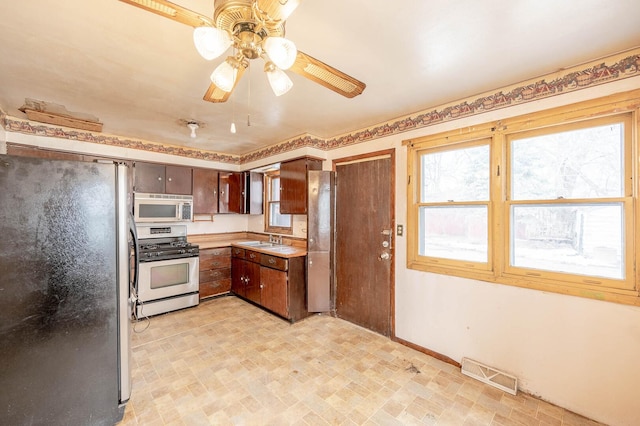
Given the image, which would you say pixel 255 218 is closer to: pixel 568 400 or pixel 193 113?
pixel 193 113

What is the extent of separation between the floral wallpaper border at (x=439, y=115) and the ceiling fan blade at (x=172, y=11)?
2.19 metres

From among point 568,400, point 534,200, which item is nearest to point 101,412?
point 568,400

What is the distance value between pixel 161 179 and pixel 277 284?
7.65 ft

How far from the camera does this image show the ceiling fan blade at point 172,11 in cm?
98

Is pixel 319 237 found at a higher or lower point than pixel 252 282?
higher

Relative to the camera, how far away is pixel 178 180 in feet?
13.3

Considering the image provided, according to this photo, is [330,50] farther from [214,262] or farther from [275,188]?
[214,262]

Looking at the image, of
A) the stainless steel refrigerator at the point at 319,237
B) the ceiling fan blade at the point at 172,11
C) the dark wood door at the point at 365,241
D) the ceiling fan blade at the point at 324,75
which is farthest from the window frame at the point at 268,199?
the ceiling fan blade at the point at 172,11

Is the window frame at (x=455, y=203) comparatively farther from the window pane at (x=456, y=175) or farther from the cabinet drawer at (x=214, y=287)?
the cabinet drawer at (x=214, y=287)

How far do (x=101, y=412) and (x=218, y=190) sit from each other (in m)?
3.34

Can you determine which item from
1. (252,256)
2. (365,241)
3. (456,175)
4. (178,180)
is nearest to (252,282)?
(252,256)

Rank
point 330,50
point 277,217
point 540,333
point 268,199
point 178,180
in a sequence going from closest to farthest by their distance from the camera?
point 330,50 → point 540,333 → point 178,180 → point 277,217 → point 268,199

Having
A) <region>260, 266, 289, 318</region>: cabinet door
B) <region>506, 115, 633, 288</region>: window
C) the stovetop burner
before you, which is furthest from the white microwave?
<region>506, 115, 633, 288</region>: window

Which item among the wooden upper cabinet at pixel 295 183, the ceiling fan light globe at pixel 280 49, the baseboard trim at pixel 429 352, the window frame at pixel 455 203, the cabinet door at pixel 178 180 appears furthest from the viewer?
the cabinet door at pixel 178 180
